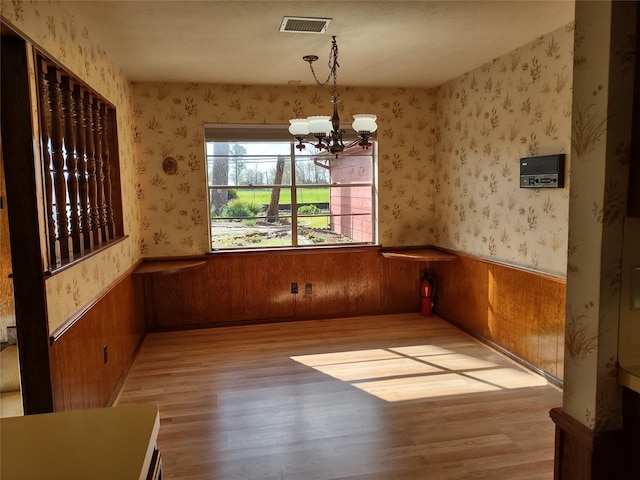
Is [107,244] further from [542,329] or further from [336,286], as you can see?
[542,329]

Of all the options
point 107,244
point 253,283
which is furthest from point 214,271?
point 107,244

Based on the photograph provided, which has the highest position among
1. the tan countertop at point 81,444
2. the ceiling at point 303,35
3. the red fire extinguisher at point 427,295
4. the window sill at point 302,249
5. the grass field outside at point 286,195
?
the ceiling at point 303,35

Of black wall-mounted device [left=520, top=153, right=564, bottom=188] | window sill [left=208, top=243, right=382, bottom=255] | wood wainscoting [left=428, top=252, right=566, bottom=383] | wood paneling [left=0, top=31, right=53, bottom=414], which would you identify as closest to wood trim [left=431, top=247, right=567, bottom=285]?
wood wainscoting [left=428, top=252, right=566, bottom=383]

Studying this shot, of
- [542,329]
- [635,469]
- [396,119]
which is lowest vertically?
[542,329]

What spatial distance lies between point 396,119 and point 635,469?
14.4 feet

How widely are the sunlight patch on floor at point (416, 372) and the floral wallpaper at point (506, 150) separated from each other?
0.90 m

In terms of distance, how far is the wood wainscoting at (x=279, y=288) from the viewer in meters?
5.05

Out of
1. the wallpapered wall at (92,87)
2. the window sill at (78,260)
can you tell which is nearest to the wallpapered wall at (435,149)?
the wallpapered wall at (92,87)

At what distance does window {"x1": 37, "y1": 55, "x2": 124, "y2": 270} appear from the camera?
2.43 m

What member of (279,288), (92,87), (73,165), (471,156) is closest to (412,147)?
(471,156)

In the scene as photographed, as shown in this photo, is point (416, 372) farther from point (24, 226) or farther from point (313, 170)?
point (24, 226)

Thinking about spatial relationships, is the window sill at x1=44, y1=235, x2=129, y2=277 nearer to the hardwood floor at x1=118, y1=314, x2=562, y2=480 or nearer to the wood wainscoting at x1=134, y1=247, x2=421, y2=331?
the hardwood floor at x1=118, y1=314, x2=562, y2=480

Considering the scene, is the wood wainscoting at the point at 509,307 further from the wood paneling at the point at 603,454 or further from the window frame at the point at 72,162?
the window frame at the point at 72,162

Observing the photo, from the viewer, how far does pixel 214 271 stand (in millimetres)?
5117
